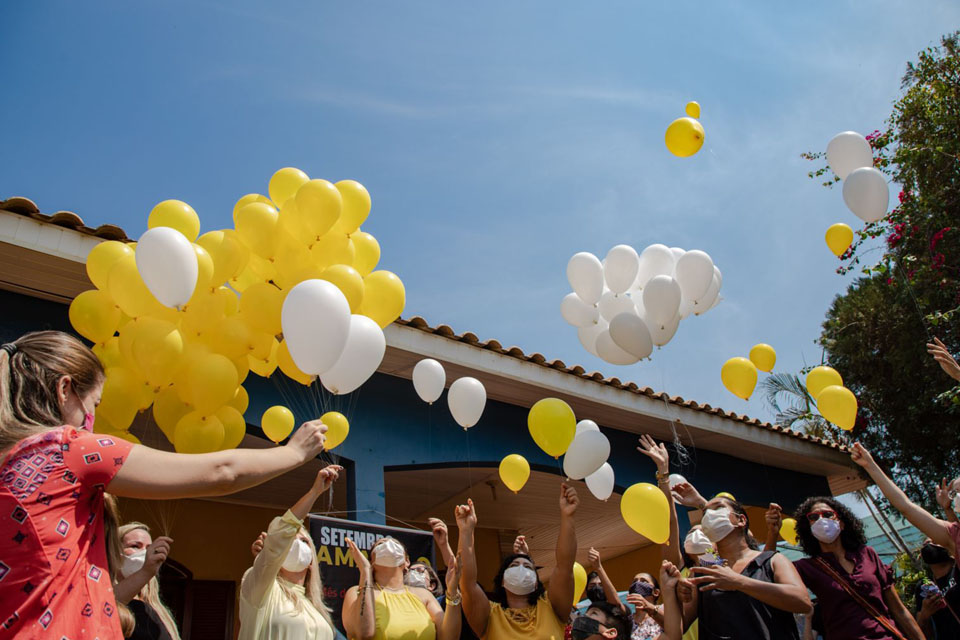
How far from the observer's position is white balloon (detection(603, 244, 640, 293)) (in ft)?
19.4

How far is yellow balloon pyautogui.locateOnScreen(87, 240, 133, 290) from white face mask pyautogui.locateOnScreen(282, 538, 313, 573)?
1676 mm

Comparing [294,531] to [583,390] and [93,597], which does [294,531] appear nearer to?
[93,597]

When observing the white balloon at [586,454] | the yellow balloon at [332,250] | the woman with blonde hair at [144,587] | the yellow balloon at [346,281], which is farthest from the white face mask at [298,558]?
the white balloon at [586,454]

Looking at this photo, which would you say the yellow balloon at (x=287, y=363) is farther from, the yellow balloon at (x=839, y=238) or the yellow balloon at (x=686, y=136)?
the yellow balloon at (x=839, y=238)

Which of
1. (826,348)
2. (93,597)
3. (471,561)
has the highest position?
(826,348)

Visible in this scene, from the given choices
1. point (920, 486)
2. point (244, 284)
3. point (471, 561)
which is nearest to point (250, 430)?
point (244, 284)

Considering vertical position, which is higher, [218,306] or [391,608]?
[218,306]

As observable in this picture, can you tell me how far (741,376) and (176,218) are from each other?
175 inches

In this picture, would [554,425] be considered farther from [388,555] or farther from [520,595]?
[388,555]

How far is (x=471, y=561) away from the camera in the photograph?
3.42 m

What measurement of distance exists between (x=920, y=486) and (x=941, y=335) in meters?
2.54

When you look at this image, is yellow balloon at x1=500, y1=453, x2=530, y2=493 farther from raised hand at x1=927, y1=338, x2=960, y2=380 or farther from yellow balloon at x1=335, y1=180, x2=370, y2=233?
raised hand at x1=927, y1=338, x2=960, y2=380

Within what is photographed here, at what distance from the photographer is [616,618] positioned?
3742 millimetres

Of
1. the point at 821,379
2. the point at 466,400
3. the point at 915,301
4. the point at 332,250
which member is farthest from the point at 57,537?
the point at 915,301
